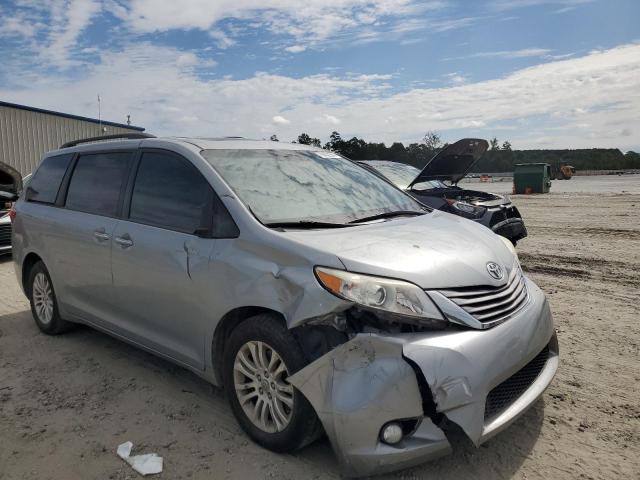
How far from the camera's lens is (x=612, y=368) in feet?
12.7

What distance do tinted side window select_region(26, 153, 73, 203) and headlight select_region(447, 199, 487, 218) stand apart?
560cm

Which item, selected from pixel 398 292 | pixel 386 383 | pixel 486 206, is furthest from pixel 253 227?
pixel 486 206

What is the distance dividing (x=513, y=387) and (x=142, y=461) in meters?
2.05

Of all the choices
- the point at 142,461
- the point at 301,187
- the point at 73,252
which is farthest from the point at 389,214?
the point at 73,252

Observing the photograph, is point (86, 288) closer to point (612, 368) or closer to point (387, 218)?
point (387, 218)

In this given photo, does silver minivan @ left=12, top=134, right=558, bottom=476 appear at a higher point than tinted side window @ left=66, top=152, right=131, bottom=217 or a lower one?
lower

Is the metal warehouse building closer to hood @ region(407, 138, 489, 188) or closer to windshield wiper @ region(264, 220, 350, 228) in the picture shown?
hood @ region(407, 138, 489, 188)

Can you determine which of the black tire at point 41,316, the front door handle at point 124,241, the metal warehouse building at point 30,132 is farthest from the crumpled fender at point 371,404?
the metal warehouse building at point 30,132

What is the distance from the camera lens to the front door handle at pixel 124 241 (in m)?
3.74

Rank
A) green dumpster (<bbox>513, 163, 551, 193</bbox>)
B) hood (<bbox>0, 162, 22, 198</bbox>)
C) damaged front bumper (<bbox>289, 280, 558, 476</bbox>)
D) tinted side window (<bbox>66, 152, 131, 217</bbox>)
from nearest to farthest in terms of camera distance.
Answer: damaged front bumper (<bbox>289, 280, 558, 476</bbox>) < tinted side window (<bbox>66, 152, 131, 217</bbox>) < hood (<bbox>0, 162, 22, 198</bbox>) < green dumpster (<bbox>513, 163, 551, 193</bbox>)

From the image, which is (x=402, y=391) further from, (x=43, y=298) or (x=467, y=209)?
(x=467, y=209)

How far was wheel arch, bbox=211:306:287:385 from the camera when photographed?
2.97 meters

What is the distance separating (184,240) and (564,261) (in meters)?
6.61

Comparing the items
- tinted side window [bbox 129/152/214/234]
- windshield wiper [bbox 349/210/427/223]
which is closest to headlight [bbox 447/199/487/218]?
windshield wiper [bbox 349/210/427/223]
